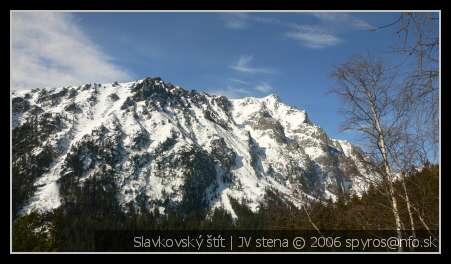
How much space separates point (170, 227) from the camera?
652 feet

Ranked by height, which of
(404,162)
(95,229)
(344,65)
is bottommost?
(95,229)

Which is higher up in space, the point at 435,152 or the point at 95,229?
the point at 435,152

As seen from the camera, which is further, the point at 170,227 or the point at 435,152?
the point at 170,227

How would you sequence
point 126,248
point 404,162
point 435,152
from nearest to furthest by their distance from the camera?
point 435,152 < point 404,162 < point 126,248
